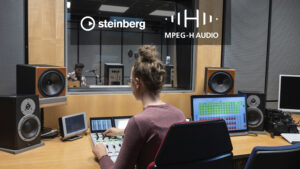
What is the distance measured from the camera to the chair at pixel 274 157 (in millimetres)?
1208

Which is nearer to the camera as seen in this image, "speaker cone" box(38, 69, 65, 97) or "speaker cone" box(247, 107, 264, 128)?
"speaker cone" box(38, 69, 65, 97)

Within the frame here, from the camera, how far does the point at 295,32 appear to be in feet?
10.6

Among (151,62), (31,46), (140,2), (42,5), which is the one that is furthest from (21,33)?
(140,2)

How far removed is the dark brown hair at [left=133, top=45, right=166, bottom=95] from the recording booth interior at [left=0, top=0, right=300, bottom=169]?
0.17 m

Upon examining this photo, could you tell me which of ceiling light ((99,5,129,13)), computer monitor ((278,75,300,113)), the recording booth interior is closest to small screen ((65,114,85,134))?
the recording booth interior

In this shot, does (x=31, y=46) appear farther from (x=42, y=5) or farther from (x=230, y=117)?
(x=230, y=117)

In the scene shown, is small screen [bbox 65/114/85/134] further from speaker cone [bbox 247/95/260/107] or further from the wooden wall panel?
speaker cone [bbox 247/95/260/107]

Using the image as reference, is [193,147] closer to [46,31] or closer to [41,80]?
[41,80]

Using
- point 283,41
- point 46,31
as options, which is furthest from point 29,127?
point 283,41

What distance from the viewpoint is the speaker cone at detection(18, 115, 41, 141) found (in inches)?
72.8

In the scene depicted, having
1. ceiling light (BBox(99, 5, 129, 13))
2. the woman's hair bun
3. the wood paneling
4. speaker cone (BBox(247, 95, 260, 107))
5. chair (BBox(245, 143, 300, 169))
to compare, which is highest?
ceiling light (BBox(99, 5, 129, 13))

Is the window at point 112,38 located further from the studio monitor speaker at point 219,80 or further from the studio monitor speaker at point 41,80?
the studio monitor speaker at point 41,80

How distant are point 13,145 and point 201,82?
1974mm

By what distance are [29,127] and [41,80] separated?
37 centimetres
